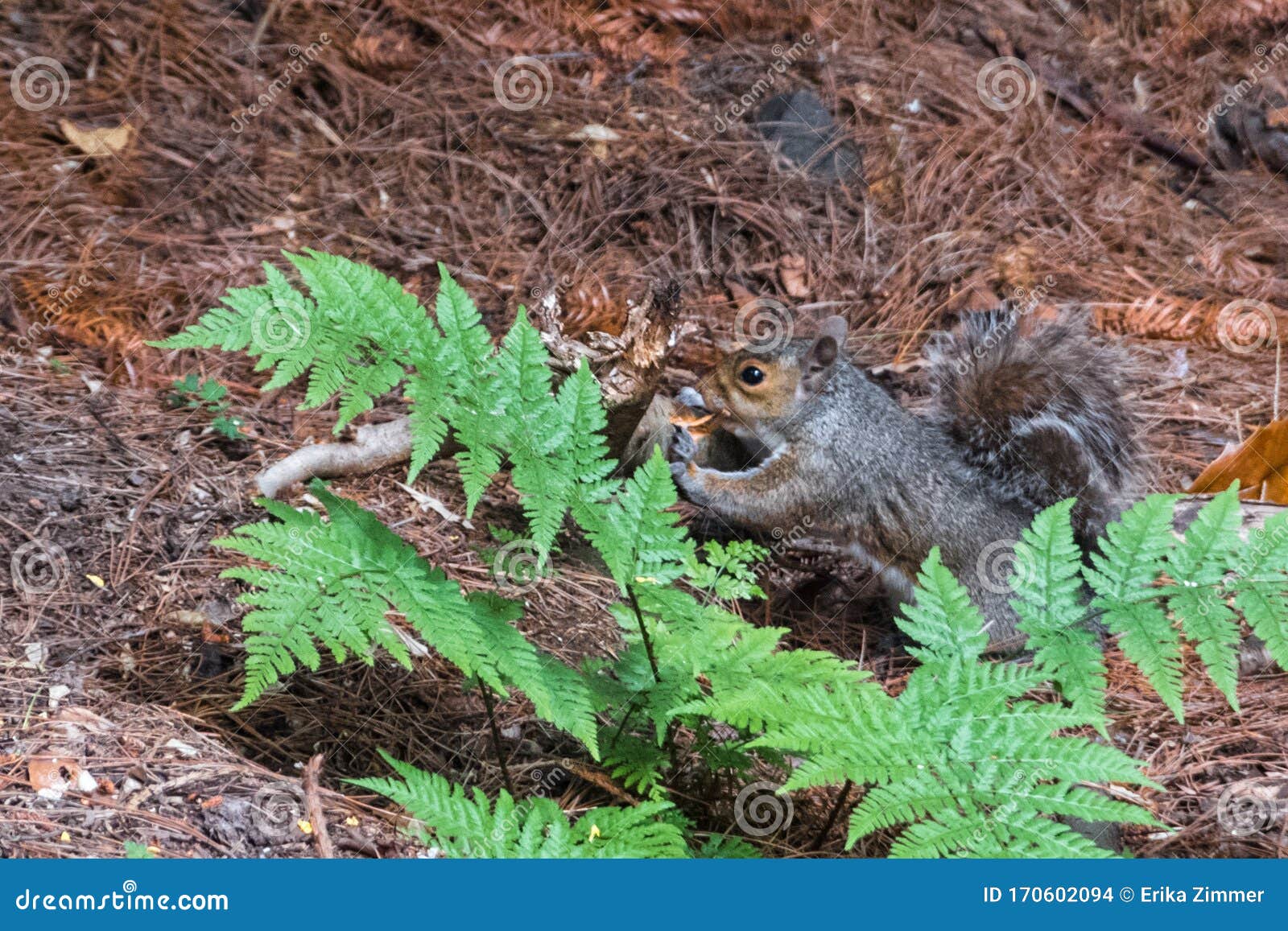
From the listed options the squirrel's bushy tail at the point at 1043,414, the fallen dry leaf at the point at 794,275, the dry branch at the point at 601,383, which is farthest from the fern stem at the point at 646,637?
the fallen dry leaf at the point at 794,275

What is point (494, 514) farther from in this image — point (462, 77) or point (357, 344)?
point (462, 77)

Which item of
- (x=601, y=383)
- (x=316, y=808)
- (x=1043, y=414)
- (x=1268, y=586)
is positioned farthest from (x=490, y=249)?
(x=1268, y=586)

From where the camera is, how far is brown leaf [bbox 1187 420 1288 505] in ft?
12.8

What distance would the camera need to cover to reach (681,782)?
2730 millimetres

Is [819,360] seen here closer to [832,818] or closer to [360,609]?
[832,818]

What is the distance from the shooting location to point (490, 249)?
4.93 m

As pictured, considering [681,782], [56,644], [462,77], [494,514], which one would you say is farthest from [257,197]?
[681,782]

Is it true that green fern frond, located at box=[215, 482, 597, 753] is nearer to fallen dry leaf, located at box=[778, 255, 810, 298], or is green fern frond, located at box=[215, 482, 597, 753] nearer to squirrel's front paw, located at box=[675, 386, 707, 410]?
squirrel's front paw, located at box=[675, 386, 707, 410]

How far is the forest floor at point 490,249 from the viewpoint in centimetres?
275

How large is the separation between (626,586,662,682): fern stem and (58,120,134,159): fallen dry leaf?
11.8 ft

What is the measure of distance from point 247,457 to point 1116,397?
9.39 feet

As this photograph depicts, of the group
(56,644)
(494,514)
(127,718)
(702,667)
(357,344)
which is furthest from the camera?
(494,514)

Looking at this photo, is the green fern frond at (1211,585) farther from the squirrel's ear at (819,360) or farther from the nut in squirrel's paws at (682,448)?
the nut in squirrel's paws at (682,448)

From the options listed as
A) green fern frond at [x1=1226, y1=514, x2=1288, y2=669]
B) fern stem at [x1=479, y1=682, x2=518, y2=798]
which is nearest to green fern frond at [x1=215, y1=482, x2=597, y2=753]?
fern stem at [x1=479, y1=682, x2=518, y2=798]
